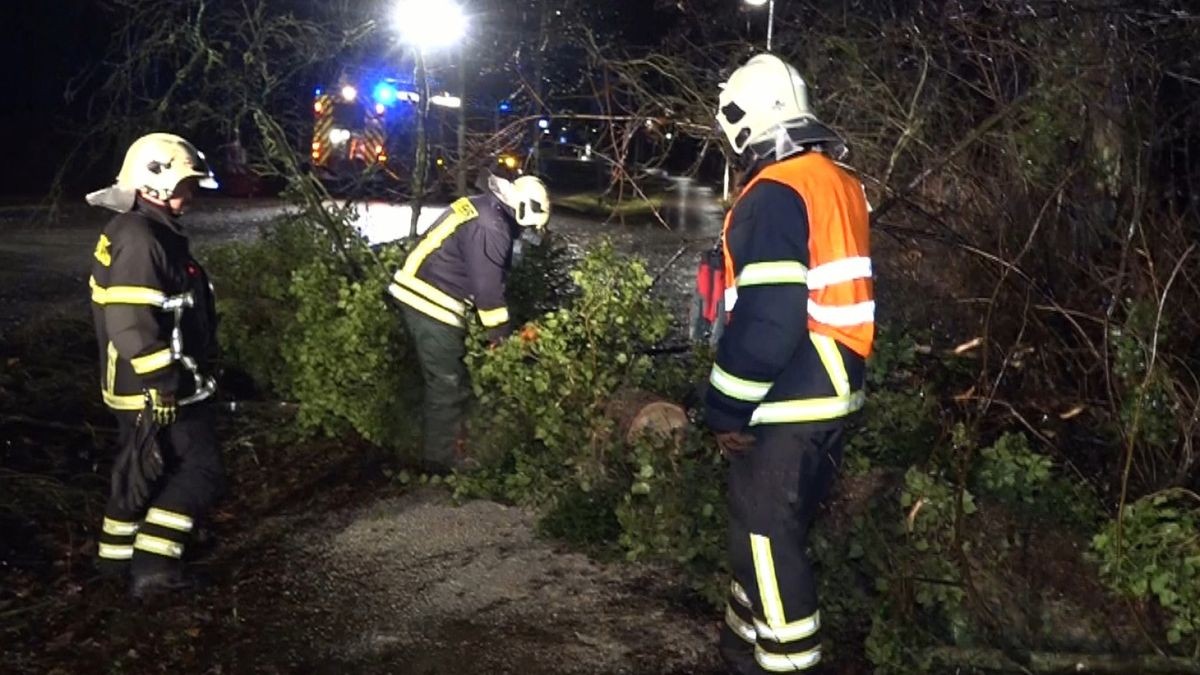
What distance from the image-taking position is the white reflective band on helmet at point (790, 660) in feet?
11.7

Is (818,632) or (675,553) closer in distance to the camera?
(818,632)

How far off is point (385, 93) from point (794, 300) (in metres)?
7.41

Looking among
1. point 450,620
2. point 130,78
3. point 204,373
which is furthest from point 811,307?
point 130,78

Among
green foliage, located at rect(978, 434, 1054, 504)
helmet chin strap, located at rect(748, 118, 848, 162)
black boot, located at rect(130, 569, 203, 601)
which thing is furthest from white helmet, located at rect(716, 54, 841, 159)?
black boot, located at rect(130, 569, 203, 601)

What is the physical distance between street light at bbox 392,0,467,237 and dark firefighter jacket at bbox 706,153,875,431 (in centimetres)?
436

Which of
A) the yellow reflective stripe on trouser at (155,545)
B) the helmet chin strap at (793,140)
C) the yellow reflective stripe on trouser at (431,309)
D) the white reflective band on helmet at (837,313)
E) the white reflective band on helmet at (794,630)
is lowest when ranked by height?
the yellow reflective stripe on trouser at (155,545)

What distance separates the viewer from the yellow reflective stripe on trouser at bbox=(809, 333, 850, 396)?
3488 mm

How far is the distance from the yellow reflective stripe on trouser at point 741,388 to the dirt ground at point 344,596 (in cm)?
A: 113

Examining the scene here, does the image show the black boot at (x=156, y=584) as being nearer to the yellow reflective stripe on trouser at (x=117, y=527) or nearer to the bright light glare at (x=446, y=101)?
the yellow reflective stripe on trouser at (x=117, y=527)

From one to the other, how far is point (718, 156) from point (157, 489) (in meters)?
4.44

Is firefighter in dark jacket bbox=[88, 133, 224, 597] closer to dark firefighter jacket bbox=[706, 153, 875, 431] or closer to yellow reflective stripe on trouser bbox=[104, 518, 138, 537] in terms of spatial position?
yellow reflective stripe on trouser bbox=[104, 518, 138, 537]

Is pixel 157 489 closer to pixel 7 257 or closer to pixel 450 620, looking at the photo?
pixel 450 620

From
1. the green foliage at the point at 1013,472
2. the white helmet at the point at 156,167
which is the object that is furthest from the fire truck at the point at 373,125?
the green foliage at the point at 1013,472

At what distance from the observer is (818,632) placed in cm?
361
